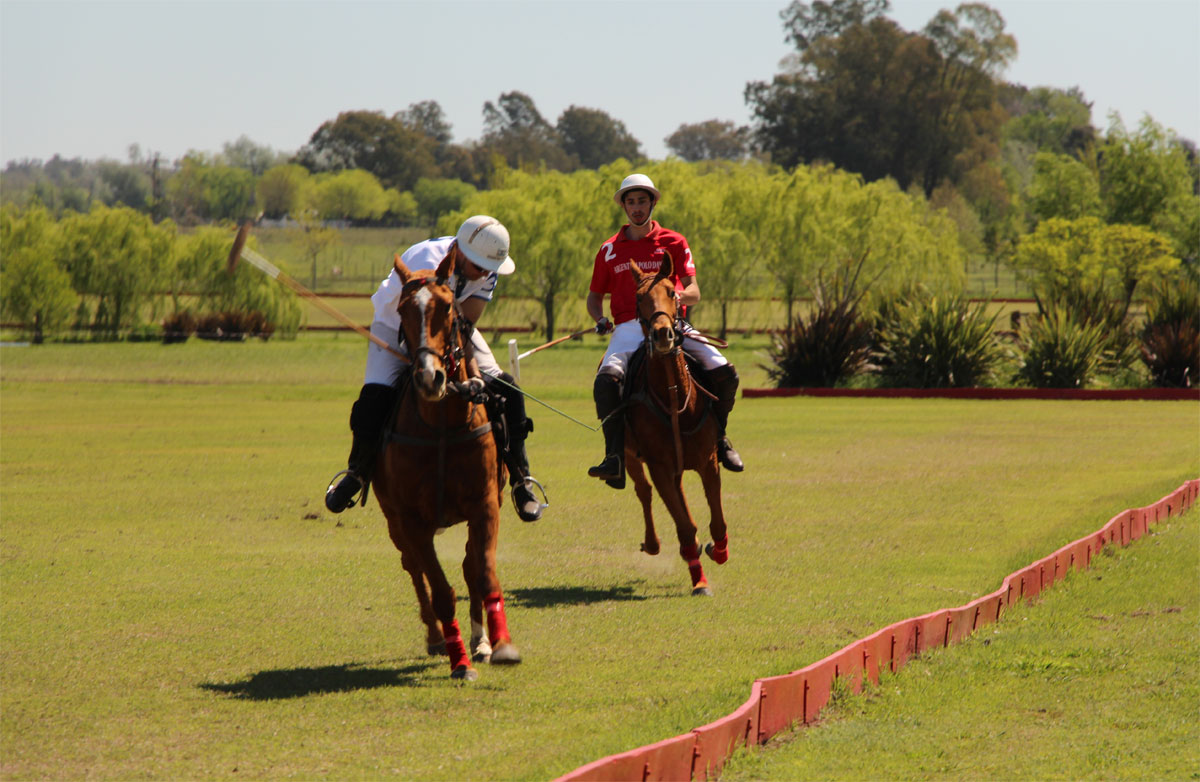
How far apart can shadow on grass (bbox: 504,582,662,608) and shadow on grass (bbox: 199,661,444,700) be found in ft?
6.77

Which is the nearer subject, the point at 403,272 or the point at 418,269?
the point at 403,272

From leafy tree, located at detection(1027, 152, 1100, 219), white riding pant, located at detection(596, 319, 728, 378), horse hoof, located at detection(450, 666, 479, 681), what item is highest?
leafy tree, located at detection(1027, 152, 1100, 219)

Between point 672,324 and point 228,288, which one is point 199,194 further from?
point 672,324

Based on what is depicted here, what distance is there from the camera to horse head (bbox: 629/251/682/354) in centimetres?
1088

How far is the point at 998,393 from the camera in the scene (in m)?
33.2

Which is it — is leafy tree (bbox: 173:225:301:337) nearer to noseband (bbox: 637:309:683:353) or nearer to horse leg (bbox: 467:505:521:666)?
noseband (bbox: 637:309:683:353)

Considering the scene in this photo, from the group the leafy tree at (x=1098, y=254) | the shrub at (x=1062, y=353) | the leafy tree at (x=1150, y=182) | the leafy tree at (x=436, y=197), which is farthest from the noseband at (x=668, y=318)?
the leafy tree at (x=436, y=197)

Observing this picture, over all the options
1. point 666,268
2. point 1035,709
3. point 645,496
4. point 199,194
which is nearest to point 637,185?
point 666,268

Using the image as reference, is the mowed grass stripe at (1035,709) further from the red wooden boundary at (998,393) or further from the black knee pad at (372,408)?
the red wooden boundary at (998,393)

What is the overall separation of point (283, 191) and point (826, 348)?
482 ft

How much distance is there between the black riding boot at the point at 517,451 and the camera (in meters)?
9.38

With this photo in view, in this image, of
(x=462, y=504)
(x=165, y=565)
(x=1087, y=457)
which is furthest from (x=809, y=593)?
(x=1087, y=457)

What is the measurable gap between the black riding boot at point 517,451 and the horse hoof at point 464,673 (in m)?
1.18

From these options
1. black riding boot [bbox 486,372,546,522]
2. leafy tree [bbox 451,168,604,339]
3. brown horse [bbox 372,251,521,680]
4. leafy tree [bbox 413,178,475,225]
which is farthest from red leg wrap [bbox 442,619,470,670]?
leafy tree [bbox 413,178,475,225]
